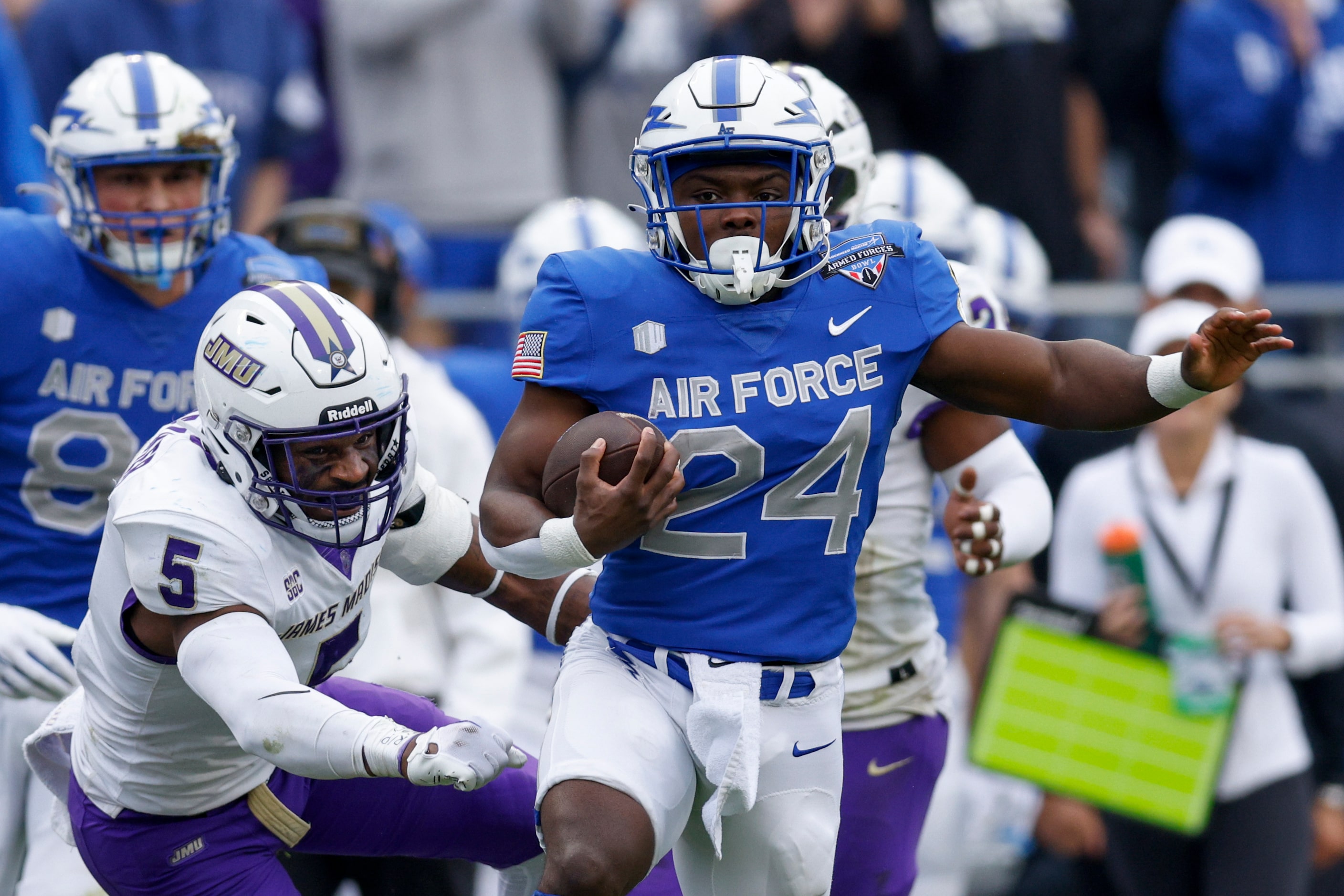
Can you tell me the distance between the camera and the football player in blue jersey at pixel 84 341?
4820mm

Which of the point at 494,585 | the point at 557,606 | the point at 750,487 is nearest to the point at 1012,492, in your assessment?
the point at 750,487

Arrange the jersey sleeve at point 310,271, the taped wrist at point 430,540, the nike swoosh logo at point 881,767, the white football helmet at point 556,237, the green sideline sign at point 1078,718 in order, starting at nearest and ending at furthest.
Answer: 1. the taped wrist at point 430,540
2. the nike swoosh logo at point 881,767
3. the jersey sleeve at point 310,271
4. the green sideline sign at point 1078,718
5. the white football helmet at point 556,237

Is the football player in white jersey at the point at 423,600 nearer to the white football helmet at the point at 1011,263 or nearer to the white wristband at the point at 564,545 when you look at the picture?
the white football helmet at the point at 1011,263

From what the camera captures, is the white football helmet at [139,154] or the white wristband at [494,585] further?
the white football helmet at [139,154]

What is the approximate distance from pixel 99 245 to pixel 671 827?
7.06ft

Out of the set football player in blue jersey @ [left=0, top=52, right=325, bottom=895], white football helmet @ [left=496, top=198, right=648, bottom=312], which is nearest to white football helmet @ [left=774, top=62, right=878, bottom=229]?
football player in blue jersey @ [left=0, top=52, right=325, bottom=895]

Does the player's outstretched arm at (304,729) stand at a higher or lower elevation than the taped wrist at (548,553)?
lower

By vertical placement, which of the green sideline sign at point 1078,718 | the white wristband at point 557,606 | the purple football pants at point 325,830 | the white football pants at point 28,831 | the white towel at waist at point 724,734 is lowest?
the green sideline sign at point 1078,718

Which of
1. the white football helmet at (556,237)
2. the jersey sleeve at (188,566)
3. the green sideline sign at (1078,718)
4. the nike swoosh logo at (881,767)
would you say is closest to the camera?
the jersey sleeve at (188,566)

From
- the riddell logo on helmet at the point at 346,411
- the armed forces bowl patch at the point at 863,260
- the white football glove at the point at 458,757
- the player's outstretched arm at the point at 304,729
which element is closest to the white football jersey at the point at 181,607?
the player's outstretched arm at the point at 304,729

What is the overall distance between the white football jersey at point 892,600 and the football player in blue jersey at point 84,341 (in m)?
1.56

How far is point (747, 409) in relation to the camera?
3.82 m

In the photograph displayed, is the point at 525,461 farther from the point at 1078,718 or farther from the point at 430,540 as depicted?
the point at 1078,718

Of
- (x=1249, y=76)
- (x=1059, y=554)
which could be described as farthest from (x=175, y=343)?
(x=1249, y=76)
